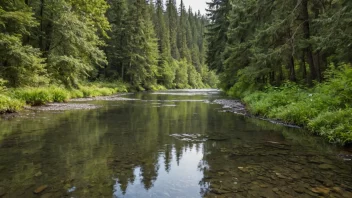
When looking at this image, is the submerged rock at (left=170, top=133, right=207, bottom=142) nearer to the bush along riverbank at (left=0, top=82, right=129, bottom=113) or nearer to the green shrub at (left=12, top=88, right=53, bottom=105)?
the bush along riverbank at (left=0, top=82, right=129, bottom=113)

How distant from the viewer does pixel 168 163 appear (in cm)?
495

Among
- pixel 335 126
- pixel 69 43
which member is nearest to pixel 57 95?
pixel 69 43

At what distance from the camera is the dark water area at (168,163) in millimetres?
3672

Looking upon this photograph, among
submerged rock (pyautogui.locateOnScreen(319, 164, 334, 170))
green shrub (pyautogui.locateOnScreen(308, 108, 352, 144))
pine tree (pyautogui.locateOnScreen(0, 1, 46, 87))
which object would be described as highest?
pine tree (pyautogui.locateOnScreen(0, 1, 46, 87))

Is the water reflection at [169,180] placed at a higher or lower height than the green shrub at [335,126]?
lower

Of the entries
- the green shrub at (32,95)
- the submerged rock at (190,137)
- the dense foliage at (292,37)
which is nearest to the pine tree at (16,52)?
the green shrub at (32,95)

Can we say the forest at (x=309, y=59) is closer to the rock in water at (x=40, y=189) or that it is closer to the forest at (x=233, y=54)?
the forest at (x=233, y=54)

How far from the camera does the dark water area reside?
12.0 feet

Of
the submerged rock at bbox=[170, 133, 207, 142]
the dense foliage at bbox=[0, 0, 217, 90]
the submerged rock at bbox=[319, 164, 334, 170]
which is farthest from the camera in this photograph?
the dense foliage at bbox=[0, 0, 217, 90]

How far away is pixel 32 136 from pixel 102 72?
36847 mm

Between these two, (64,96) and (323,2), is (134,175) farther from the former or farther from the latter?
(64,96)

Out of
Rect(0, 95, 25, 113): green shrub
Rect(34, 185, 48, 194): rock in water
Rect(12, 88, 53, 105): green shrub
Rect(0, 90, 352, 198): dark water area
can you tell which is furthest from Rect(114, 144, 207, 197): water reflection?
Rect(12, 88, 53, 105): green shrub

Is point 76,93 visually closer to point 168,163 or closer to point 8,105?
point 8,105

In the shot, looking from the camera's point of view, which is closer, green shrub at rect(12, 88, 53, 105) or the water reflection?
the water reflection
